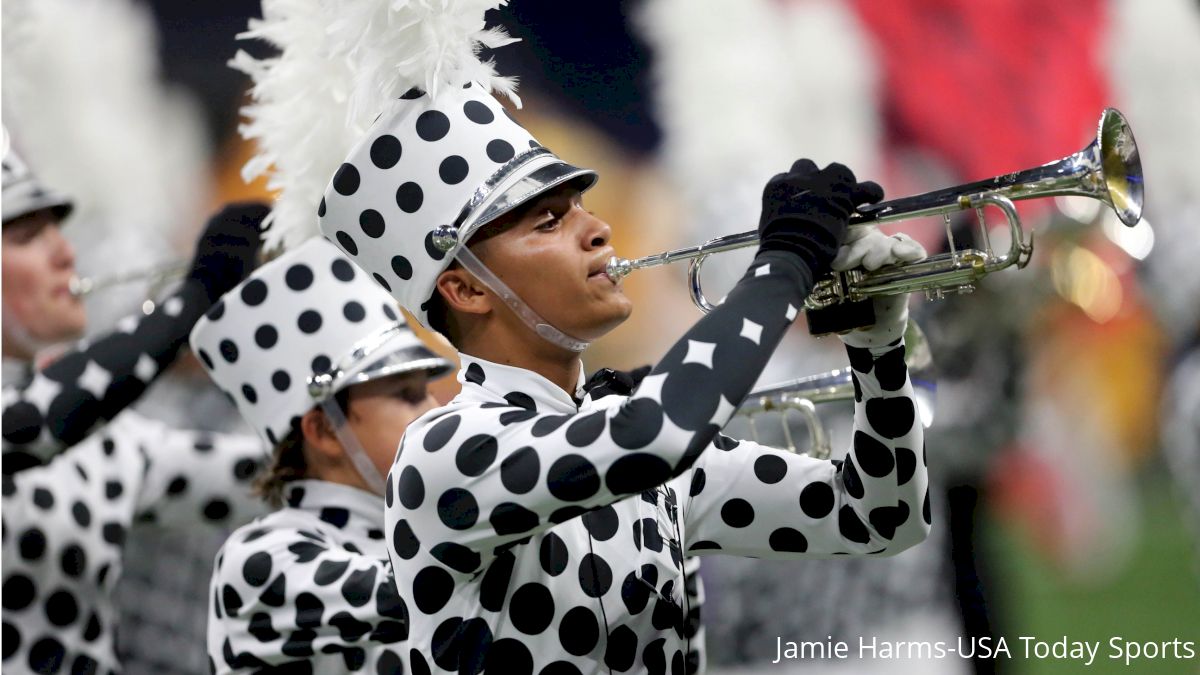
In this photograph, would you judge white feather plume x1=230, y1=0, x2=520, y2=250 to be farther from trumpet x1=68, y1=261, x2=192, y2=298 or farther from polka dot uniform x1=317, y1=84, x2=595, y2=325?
trumpet x1=68, y1=261, x2=192, y2=298

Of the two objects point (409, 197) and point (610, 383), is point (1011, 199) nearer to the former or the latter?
point (610, 383)

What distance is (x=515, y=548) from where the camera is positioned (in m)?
1.96

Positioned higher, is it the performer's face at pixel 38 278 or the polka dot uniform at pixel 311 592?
the performer's face at pixel 38 278

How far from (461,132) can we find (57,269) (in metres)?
2.21

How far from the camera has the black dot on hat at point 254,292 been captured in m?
3.26

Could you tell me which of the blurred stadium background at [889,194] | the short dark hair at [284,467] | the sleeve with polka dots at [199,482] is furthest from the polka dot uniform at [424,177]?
the blurred stadium background at [889,194]

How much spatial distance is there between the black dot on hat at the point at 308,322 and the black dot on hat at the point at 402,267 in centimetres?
111

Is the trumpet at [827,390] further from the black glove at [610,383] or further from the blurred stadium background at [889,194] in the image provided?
the blurred stadium background at [889,194]

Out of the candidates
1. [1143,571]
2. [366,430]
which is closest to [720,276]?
[1143,571]

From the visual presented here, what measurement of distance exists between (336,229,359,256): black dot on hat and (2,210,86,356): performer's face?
6.38ft

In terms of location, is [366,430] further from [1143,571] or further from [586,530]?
[1143,571]

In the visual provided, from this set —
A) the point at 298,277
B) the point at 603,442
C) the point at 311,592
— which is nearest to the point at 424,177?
the point at 603,442

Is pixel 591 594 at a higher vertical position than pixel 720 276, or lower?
lower

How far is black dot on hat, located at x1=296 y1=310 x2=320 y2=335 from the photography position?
3.23 m
